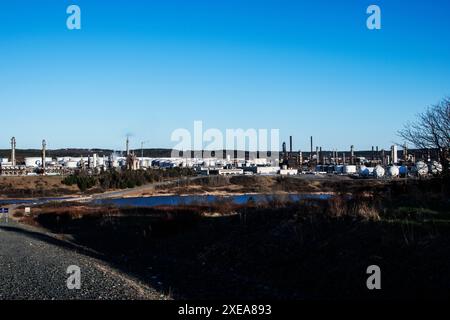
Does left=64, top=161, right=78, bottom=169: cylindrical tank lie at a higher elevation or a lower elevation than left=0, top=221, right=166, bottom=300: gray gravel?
higher

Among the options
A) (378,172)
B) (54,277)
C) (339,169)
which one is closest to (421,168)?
(54,277)

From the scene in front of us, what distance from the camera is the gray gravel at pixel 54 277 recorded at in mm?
14633

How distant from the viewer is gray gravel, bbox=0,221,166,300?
Result: 14.6 metres

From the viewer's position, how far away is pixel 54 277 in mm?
17328

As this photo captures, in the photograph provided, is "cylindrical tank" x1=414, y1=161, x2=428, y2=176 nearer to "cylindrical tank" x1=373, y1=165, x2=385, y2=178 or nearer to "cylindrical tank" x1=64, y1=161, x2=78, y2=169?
"cylindrical tank" x1=373, y1=165, x2=385, y2=178

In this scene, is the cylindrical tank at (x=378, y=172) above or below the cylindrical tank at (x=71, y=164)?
below

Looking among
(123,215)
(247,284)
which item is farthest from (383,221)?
(123,215)

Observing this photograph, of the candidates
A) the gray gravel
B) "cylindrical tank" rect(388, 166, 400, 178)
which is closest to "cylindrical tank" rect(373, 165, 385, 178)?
"cylindrical tank" rect(388, 166, 400, 178)

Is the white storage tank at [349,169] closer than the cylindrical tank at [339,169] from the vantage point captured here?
Yes

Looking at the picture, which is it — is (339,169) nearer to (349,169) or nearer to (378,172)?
(349,169)

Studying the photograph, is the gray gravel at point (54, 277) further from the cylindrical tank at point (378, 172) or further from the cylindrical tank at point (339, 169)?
the cylindrical tank at point (339, 169)

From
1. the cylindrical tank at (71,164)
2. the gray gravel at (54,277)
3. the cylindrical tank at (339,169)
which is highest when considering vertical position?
the cylindrical tank at (71,164)

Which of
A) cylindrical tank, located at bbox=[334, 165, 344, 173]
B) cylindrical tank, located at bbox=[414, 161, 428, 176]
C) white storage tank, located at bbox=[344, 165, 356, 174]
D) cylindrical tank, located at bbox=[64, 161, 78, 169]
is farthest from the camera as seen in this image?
cylindrical tank, located at bbox=[64, 161, 78, 169]

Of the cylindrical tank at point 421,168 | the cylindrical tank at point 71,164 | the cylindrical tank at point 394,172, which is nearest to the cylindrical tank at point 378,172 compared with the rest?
the cylindrical tank at point 394,172
